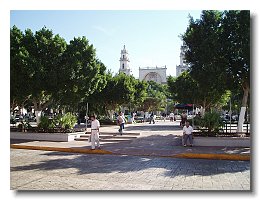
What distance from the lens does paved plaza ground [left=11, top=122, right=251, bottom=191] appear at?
7.16 m

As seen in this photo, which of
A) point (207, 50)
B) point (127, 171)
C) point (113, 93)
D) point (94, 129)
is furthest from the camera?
point (113, 93)

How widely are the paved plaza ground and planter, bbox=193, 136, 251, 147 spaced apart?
873mm

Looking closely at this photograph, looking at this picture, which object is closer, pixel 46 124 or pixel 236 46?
pixel 236 46

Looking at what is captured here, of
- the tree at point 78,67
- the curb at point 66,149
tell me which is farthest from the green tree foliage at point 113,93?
the curb at point 66,149

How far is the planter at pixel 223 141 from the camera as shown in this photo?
13.1 m

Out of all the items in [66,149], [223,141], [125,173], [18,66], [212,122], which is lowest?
[125,173]

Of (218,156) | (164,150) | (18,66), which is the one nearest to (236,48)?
(218,156)

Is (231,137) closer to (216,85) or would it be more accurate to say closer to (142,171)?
(216,85)

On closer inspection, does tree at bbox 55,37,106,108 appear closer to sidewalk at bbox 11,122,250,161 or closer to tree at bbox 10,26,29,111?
tree at bbox 10,26,29,111

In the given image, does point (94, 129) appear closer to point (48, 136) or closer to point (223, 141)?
point (48, 136)

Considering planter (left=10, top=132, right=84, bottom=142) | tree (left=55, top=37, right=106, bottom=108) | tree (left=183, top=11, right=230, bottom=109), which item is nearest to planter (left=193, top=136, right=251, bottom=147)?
tree (left=183, top=11, right=230, bottom=109)

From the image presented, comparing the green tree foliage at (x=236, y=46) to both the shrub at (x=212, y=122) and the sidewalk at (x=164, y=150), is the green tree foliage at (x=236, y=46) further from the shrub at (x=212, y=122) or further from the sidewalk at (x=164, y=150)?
the sidewalk at (x=164, y=150)

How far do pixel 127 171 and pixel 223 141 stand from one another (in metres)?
6.37

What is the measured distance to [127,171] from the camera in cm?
870
